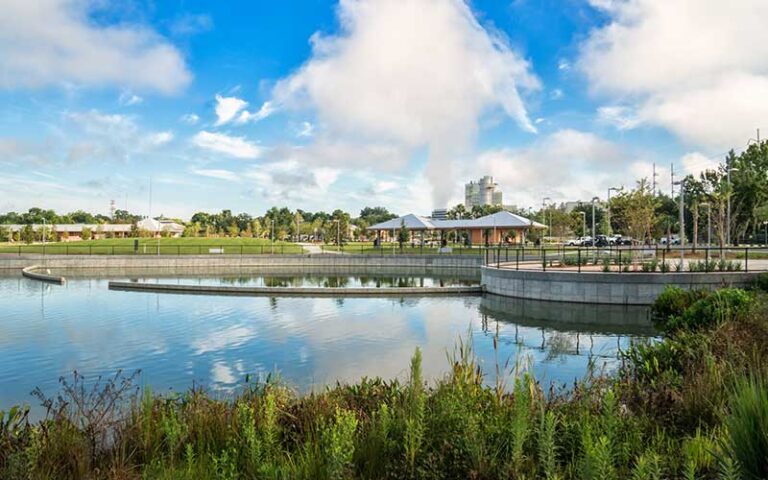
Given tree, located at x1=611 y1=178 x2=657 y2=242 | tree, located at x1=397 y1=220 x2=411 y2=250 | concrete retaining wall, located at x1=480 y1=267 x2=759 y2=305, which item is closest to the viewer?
concrete retaining wall, located at x1=480 y1=267 x2=759 y2=305

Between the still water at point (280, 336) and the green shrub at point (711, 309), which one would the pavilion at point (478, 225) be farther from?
the green shrub at point (711, 309)

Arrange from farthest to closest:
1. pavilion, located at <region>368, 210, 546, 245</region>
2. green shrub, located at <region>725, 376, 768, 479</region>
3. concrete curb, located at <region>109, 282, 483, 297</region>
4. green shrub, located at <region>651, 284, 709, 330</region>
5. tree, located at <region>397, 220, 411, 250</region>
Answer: tree, located at <region>397, 220, 411, 250</region>, pavilion, located at <region>368, 210, 546, 245</region>, concrete curb, located at <region>109, 282, 483, 297</region>, green shrub, located at <region>651, 284, 709, 330</region>, green shrub, located at <region>725, 376, 768, 479</region>

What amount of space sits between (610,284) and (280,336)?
12.4m

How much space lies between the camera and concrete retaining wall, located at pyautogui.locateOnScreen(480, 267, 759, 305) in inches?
749

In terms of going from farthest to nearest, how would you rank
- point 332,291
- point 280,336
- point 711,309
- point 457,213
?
point 457,213, point 332,291, point 280,336, point 711,309

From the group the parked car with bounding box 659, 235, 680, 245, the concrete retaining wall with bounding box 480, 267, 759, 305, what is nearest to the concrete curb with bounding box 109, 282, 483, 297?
the concrete retaining wall with bounding box 480, 267, 759, 305

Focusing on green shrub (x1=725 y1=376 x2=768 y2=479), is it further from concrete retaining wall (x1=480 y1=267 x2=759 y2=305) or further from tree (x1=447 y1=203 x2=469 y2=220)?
tree (x1=447 y1=203 x2=469 y2=220)

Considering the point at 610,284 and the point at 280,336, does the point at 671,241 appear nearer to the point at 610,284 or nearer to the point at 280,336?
the point at 610,284

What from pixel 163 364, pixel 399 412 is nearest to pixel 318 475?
pixel 399 412

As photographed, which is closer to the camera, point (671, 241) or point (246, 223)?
point (671, 241)

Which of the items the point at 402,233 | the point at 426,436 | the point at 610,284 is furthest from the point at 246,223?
the point at 426,436

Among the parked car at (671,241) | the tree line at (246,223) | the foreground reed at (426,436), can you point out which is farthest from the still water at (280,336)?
the tree line at (246,223)

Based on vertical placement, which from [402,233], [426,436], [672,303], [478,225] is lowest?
[672,303]

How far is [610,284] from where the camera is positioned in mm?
20000
